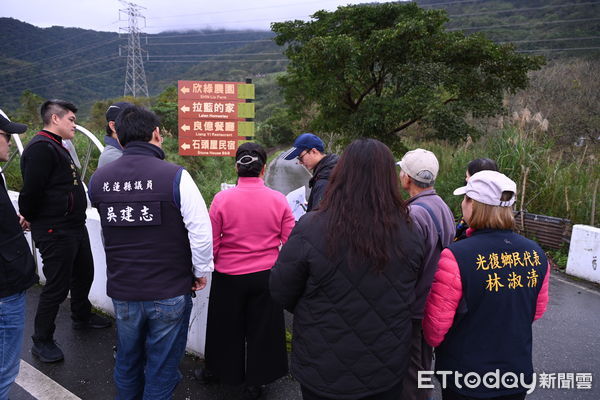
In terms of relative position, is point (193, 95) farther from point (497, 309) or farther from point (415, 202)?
point (497, 309)

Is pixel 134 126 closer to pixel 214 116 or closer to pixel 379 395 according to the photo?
pixel 379 395

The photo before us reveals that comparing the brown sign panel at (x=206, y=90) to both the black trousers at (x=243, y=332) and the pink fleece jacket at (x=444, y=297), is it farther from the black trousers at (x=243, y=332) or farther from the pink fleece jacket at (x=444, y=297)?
the pink fleece jacket at (x=444, y=297)

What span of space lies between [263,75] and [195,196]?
5682cm

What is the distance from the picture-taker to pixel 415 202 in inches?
Answer: 84.4

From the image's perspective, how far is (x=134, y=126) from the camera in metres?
2.03

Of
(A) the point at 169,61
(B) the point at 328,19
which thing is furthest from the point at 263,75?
(B) the point at 328,19

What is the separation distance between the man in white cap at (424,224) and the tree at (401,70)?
615cm

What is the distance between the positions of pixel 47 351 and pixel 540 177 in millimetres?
6850

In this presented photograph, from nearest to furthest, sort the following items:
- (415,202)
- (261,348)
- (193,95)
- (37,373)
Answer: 1. (415,202)
2. (261,348)
3. (37,373)
4. (193,95)

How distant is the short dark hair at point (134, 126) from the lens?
2.03 meters

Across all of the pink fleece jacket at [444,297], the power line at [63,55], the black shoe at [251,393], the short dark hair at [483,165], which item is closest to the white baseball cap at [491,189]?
the pink fleece jacket at [444,297]

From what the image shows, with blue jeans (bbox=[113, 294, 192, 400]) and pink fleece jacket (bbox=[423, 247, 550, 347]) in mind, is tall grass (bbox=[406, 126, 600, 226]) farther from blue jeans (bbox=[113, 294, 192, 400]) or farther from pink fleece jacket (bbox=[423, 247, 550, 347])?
blue jeans (bbox=[113, 294, 192, 400])

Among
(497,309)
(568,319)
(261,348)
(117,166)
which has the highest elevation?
(117,166)

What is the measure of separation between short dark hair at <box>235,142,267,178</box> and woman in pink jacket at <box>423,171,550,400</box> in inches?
44.7
